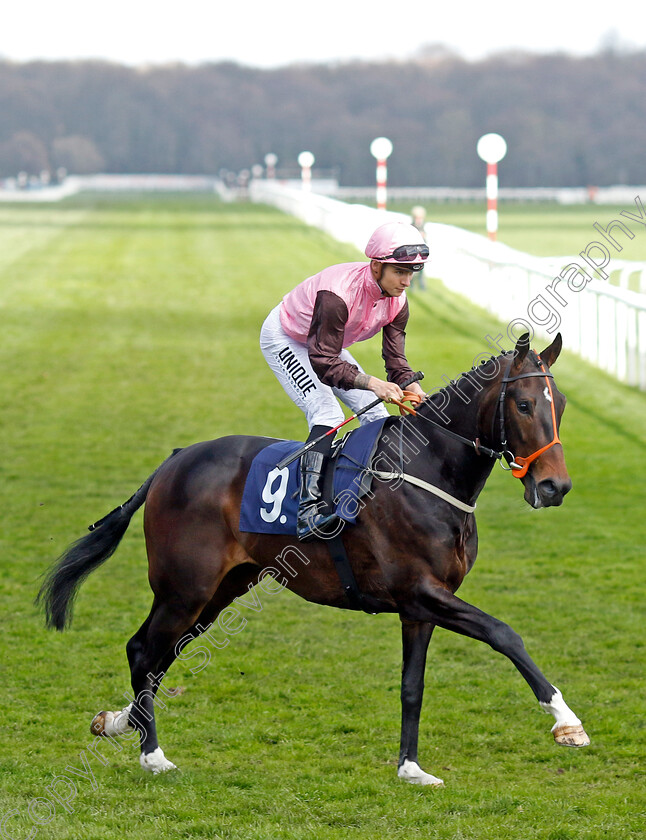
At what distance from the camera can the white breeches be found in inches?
183

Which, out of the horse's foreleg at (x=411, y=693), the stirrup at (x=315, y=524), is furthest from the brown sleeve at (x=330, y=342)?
the horse's foreleg at (x=411, y=693)

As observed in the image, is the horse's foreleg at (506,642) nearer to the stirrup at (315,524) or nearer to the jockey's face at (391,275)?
the stirrup at (315,524)

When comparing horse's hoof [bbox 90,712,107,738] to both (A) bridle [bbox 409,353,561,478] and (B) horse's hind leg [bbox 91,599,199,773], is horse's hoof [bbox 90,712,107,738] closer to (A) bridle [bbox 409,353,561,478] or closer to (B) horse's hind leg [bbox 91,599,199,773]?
(B) horse's hind leg [bbox 91,599,199,773]

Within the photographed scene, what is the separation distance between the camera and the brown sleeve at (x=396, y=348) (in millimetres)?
4605

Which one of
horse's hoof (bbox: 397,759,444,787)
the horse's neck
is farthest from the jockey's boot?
horse's hoof (bbox: 397,759,444,787)

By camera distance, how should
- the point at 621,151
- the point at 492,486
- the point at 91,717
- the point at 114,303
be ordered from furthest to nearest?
the point at 621,151
the point at 114,303
the point at 492,486
the point at 91,717

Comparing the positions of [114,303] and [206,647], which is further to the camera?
[114,303]

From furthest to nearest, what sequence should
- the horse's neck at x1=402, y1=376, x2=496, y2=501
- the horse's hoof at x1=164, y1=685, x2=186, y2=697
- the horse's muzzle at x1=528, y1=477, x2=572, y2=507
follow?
the horse's hoof at x1=164, y1=685, x2=186, y2=697 → the horse's neck at x1=402, y1=376, x2=496, y2=501 → the horse's muzzle at x1=528, y1=477, x2=572, y2=507

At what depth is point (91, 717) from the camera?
5.00 metres

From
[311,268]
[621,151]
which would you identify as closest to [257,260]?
[311,268]

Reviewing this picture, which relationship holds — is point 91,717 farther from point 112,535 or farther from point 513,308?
point 513,308

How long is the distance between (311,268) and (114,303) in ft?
13.7

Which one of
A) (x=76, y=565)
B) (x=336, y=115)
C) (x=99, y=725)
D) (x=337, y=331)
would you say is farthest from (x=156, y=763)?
(x=336, y=115)

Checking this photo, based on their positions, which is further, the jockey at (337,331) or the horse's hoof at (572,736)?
the jockey at (337,331)
